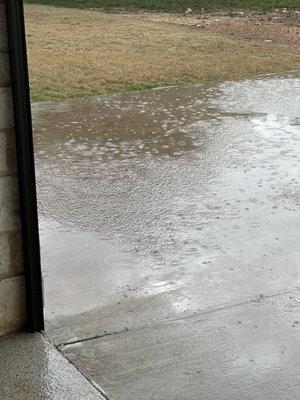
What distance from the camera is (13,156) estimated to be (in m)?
3.50

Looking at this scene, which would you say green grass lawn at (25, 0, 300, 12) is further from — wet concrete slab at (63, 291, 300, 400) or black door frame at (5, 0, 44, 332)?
black door frame at (5, 0, 44, 332)

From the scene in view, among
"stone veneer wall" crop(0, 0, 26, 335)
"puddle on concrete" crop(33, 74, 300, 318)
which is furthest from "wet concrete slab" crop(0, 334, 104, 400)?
"puddle on concrete" crop(33, 74, 300, 318)

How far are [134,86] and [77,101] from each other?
116 cm

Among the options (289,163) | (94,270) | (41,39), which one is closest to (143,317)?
(94,270)

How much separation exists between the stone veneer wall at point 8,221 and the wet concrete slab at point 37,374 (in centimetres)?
12

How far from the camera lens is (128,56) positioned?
Answer: 40.8ft

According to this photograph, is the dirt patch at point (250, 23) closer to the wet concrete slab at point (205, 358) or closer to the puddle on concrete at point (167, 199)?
the puddle on concrete at point (167, 199)

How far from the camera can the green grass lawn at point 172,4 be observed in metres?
19.9

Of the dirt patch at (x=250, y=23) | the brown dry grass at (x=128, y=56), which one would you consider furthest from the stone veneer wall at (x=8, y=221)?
the dirt patch at (x=250, y=23)

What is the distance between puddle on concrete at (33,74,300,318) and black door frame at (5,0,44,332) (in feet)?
0.96

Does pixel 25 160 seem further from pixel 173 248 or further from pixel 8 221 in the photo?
pixel 173 248

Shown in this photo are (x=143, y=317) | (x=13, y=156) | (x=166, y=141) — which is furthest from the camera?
(x=166, y=141)

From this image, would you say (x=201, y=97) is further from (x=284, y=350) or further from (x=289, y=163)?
(x=284, y=350)

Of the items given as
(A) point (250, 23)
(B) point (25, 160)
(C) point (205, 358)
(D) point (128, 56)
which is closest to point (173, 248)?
(C) point (205, 358)
